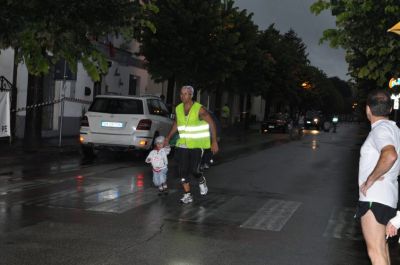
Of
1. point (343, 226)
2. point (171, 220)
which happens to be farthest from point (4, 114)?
point (343, 226)

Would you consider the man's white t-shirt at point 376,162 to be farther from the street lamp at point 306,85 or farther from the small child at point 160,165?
the street lamp at point 306,85

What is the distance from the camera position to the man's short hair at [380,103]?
440 centimetres

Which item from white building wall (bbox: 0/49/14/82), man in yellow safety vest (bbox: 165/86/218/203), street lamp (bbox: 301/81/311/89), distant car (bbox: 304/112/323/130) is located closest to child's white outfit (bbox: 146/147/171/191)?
man in yellow safety vest (bbox: 165/86/218/203)

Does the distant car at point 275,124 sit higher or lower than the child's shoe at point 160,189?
higher

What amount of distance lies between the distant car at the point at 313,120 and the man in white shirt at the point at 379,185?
51.6m

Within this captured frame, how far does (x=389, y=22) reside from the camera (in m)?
10.2

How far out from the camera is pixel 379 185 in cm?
430

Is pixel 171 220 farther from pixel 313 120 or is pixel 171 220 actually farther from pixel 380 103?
pixel 313 120

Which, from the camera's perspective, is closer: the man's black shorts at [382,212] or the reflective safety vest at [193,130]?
the man's black shorts at [382,212]

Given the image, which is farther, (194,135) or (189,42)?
(189,42)

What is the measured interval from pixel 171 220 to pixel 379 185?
3.66m

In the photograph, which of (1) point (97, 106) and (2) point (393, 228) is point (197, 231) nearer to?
(2) point (393, 228)

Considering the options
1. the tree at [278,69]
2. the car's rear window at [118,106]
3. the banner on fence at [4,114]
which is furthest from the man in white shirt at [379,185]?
the tree at [278,69]

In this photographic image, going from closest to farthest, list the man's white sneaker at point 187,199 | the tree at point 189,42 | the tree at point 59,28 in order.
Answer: the man's white sneaker at point 187,199 < the tree at point 59,28 < the tree at point 189,42
